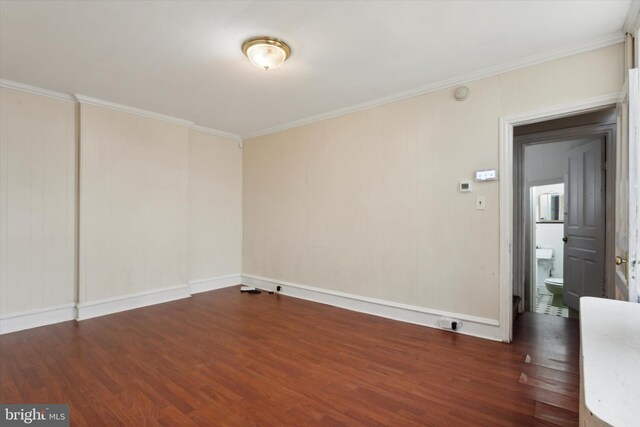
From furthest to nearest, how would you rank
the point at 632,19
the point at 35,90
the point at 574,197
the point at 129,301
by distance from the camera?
1. the point at 574,197
2. the point at 129,301
3. the point at 35,90
4. the point at 632,19

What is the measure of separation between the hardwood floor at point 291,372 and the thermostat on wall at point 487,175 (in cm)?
163

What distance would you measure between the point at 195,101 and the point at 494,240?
392 centimetres

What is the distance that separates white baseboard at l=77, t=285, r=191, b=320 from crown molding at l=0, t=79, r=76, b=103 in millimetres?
2526

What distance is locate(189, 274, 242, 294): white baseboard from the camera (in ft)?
16.6

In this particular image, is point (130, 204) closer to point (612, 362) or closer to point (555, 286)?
point (612, 362)

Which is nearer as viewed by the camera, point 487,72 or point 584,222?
point 487,72

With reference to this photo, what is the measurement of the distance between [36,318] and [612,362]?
4.97 meters

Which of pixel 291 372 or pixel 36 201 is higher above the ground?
pixel 36 201

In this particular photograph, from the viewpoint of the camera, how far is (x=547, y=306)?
Result: 18.4ft

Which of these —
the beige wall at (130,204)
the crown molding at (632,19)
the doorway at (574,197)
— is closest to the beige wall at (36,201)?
the beige wall at (130,204)

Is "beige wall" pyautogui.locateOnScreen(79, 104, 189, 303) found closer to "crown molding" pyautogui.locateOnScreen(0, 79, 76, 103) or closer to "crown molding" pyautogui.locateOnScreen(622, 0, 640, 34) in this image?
"crown molding" pyautogui.locateOnScreen(0, 79, 76, 103)

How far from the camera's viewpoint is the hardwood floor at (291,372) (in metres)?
1.99

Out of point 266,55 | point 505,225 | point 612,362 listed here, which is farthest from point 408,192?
point 612,362

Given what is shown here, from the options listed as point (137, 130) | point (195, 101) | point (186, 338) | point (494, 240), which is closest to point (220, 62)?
point (195, 101)
